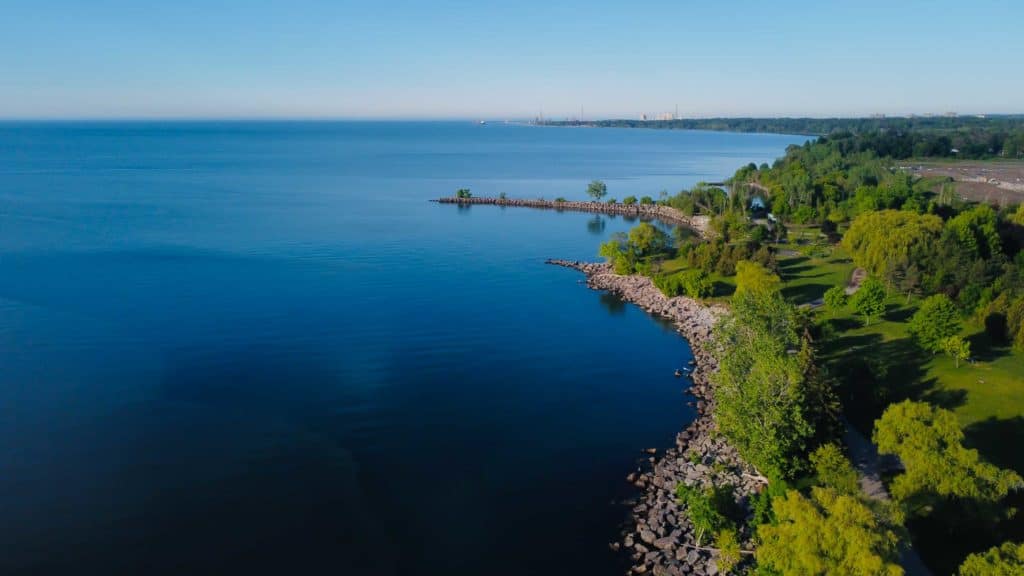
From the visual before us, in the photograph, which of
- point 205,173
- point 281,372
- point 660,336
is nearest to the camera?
point 281,372

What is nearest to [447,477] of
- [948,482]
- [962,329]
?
[948,482]

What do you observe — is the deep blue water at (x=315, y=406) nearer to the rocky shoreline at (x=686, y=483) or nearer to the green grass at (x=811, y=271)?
the rocky shoreline at (x=686, y=483)

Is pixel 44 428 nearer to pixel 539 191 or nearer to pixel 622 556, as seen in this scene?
pixel 622 556

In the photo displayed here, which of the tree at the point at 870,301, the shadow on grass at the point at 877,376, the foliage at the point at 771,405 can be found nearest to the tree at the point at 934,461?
the foliage at the point at 771,405

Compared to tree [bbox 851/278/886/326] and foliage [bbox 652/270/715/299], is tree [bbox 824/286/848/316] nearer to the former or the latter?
tree [bbox 851/278/886/326]

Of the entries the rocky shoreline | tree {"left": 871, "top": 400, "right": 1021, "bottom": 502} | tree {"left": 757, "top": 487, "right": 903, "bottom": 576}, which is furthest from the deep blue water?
tree {"left": 871, "top": 400, "right": 1021, "bottom": 502}
